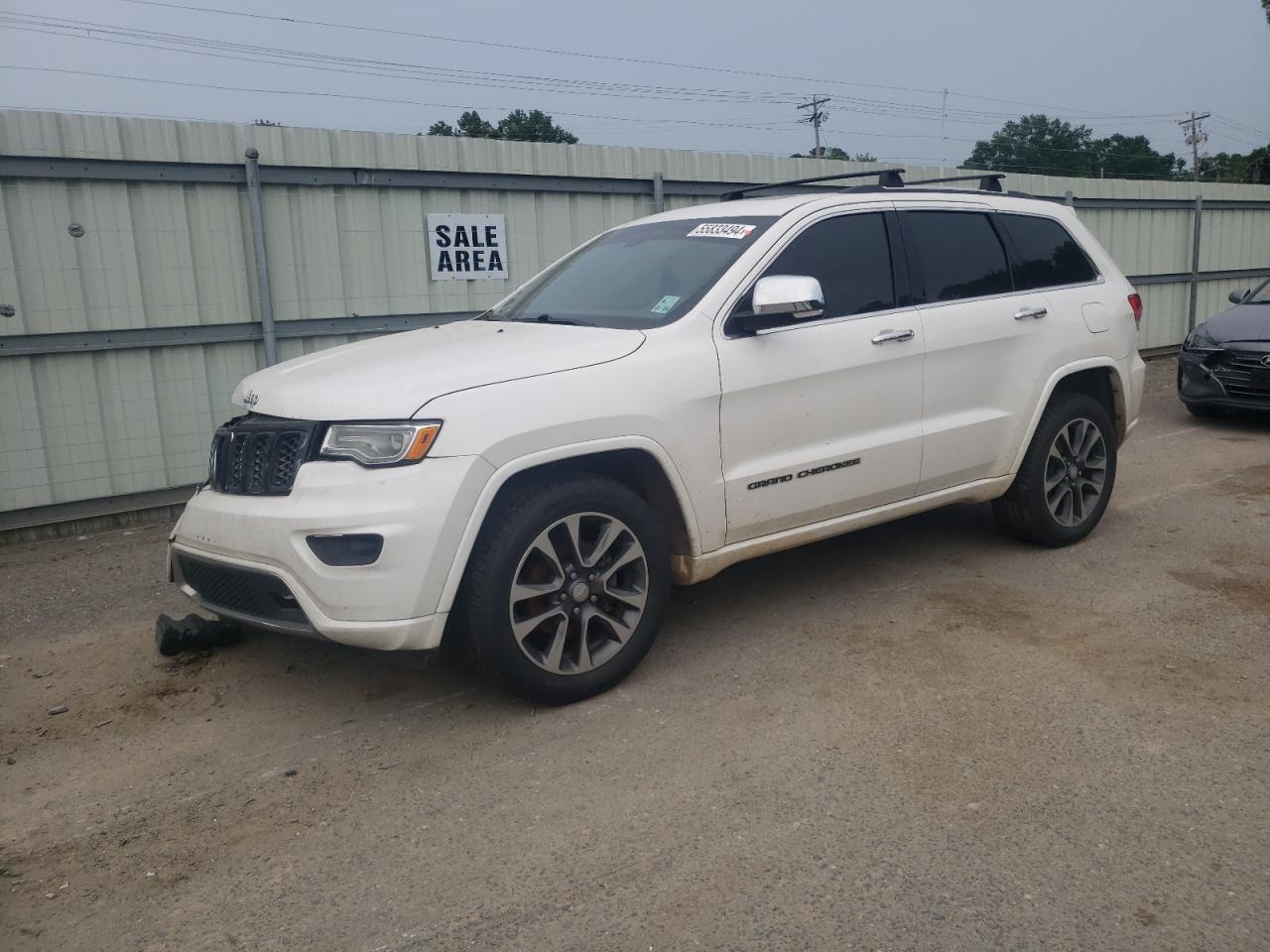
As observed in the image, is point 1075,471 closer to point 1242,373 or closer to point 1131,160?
point 1242,373

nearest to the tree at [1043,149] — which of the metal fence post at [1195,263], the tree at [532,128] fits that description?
the tree at [532,128]

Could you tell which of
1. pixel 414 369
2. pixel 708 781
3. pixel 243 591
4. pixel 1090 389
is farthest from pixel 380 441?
pixel 1090 389

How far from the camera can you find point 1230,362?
Result: 29.5ft

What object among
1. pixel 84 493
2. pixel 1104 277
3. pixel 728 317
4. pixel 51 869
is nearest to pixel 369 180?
pixel 84 493

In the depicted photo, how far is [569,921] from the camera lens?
2693mm

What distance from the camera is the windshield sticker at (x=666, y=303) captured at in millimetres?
4297

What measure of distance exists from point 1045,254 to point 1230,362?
14.7 ft

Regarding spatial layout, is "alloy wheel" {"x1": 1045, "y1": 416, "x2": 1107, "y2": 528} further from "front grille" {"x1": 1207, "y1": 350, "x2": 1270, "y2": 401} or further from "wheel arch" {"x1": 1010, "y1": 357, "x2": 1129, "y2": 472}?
"front grille" {"x1": 1207, "y1": 350, "x2": 1270, "y2": 401}

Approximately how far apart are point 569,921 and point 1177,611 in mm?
3380

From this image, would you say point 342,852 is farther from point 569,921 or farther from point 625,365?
point 625,365

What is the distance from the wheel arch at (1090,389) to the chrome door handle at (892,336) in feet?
3.34

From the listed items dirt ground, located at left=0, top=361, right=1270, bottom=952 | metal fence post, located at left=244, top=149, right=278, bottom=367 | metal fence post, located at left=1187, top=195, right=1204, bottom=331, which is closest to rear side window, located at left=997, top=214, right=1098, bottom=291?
dirt ground, located at left=0, top=361, right=1270, bottom=952

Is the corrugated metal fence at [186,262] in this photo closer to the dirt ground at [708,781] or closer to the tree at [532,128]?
the dirt ground at [708,781]

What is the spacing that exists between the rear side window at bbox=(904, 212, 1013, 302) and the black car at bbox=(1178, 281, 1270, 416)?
4.75 m
